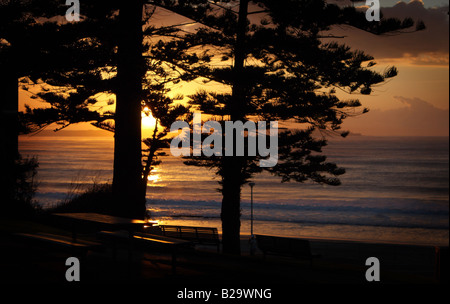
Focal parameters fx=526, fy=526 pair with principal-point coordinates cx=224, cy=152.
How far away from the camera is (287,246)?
10.8 m

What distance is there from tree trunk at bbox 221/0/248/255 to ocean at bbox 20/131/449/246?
4118mm

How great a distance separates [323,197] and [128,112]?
3628cm

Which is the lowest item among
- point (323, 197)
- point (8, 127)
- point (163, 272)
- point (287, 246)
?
point (323, 197)

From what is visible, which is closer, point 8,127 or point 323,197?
point 8,127

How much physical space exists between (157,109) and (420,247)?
43.8 ft

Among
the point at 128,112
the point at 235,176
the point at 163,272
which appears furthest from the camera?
the point at 235,176

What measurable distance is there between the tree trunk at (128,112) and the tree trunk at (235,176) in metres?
3.93

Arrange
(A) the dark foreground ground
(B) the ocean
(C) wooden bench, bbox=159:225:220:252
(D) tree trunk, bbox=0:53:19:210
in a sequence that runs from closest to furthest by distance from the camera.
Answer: (A) the dark foreground ground < (D) tree trunk, bbox=0:53:19:210 < (C) wooden bench, bbox=159:225:220:252 < (B) the ocean

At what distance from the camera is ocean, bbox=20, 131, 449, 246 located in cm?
3033

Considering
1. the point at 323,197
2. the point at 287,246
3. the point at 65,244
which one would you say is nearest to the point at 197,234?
the point at 287,246

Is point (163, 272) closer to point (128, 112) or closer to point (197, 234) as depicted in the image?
point (128, 112)

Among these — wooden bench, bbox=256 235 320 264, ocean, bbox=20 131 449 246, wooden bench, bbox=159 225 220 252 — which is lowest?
ocean, bbox=20 131 449 246

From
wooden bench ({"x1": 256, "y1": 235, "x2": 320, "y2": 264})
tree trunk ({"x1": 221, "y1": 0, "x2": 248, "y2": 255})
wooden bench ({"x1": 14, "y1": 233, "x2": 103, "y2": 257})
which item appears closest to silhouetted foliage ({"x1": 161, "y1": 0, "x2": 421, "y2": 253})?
tree trunk ({"x1": 221, "y1": 0, "x2": 248, "y2": 255})

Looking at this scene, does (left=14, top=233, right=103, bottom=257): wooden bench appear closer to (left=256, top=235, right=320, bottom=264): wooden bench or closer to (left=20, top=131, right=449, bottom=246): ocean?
(left=256, top=235, right=320, bottom=264): wooden bench
